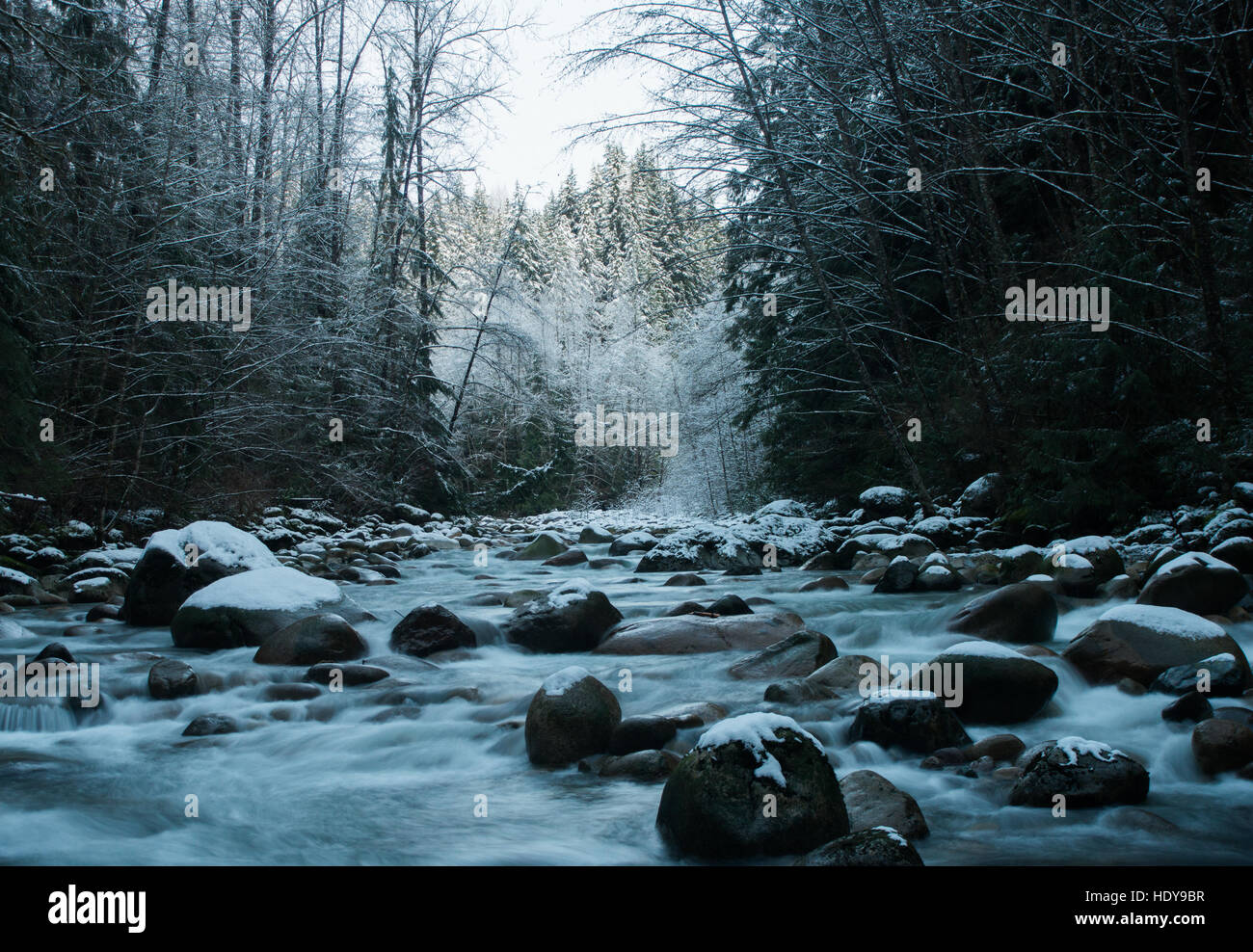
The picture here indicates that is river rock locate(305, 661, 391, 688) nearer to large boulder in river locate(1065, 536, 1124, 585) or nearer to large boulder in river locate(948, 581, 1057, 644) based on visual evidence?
large boulder in river locate(948, 581, 1057, 644)

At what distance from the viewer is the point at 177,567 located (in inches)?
288

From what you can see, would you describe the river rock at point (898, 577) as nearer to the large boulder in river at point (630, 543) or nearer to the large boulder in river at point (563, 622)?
the large boulder in river at point (563, 622)

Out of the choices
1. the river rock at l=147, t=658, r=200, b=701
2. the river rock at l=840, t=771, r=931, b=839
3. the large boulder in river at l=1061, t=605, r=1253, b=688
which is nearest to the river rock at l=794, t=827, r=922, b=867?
the river rock at l=840, t=771, r=931, b=839

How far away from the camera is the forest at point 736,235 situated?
7504mm

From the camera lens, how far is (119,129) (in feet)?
29.4

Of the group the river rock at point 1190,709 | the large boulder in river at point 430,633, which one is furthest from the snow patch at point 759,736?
the large boulder in river at point 430,633

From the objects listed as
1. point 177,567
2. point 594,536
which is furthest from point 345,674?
point 594,536

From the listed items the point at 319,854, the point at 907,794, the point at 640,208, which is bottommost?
the point at 319,854

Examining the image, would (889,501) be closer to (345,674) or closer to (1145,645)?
(1145,645)

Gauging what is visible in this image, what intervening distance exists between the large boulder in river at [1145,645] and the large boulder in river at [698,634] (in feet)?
6.70

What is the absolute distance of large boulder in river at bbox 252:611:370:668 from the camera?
584 centimetres
